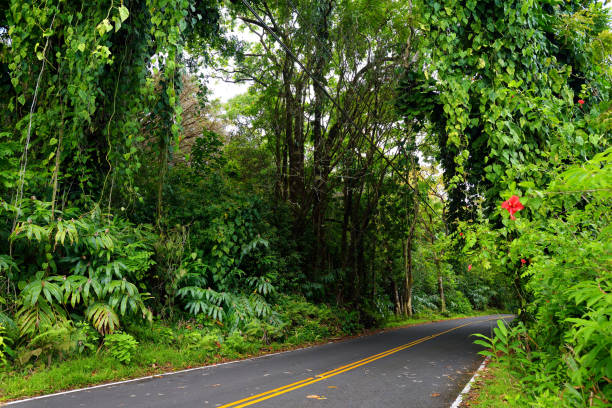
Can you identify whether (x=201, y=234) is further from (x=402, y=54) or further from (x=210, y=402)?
(x=402, y=54)

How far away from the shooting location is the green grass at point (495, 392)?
4193mm

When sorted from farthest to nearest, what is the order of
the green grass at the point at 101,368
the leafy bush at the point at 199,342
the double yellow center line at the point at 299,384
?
the leafy bush at the point at 199,342 < the green grass at the point at 101,368 < the double yellow center line at the point at 299,384

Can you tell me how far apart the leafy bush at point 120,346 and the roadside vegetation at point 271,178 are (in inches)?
1.2

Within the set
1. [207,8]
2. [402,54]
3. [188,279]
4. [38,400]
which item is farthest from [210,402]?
[402,54]

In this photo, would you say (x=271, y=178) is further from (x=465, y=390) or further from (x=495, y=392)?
(x=495, y=392)

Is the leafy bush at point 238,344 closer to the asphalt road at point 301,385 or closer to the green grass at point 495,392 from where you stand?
the asphalt road at point 301,385

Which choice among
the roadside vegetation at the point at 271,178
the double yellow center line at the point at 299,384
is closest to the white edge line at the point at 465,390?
the roadside vegetation at the point at 271,178

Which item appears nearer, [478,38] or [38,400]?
[38,400]

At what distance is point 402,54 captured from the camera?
10789 millimetres

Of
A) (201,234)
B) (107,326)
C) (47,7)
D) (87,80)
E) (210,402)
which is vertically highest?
(47,7)

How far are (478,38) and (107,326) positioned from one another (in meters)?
8.06

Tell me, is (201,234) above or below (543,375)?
above

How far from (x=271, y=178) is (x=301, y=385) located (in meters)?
8.51

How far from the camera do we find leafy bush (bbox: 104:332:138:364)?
234 inches
